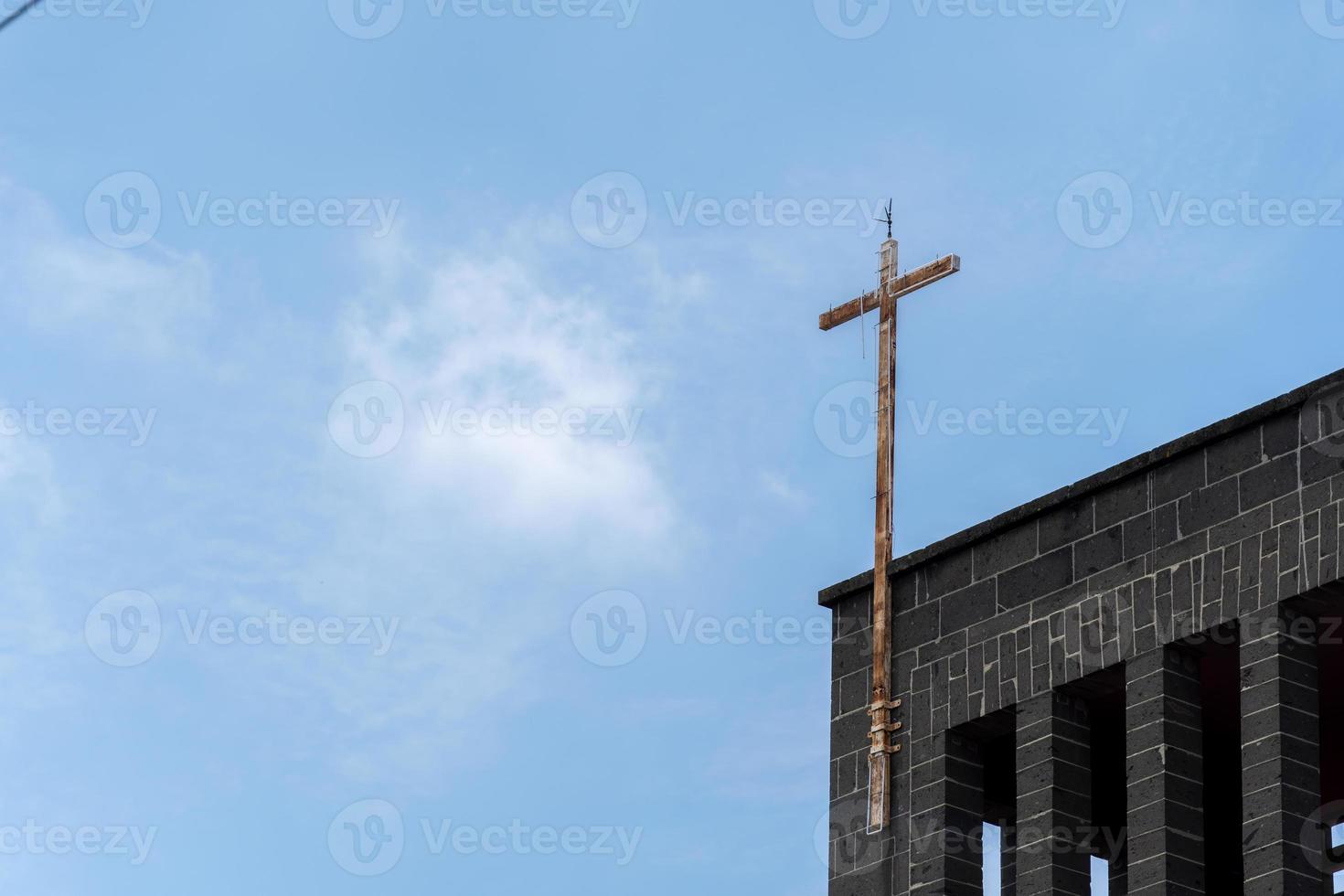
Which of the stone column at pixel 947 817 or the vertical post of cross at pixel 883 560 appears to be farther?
the vertical post of cross at pixel 883 560

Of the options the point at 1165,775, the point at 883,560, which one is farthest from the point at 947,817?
the point at 883,560

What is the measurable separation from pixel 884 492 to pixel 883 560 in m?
1.03

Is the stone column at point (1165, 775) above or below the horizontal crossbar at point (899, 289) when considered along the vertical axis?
below

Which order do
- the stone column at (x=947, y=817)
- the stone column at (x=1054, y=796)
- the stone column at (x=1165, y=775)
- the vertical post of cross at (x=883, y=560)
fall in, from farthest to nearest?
the vertical post of cross at (x=883, y=560) → the stone column at (x=947, y=817) → the stone column at (x=1054, y=796) → the stone column at (x=1165, y=775)

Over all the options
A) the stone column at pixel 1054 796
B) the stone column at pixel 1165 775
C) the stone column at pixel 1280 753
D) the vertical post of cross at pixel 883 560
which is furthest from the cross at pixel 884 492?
the stone column at pixel 1280 753

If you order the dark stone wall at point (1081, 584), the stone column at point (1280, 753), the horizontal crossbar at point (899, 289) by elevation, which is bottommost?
the stone column at point (1280, 753)

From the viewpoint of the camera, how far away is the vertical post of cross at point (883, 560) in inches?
1522

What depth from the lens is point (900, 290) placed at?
41156 mm

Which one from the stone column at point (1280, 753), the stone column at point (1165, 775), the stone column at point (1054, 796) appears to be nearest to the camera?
the stone column at point (1280, 753)

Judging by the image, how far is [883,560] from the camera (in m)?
40.0

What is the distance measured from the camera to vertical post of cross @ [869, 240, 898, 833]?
38.7m

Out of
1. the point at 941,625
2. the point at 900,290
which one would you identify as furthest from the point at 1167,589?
the point at 900,290

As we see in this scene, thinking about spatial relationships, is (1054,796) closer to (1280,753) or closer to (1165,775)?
(1165,775)

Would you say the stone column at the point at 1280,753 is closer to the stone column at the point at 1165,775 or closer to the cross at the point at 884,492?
the stone column at the point at 1165,775
